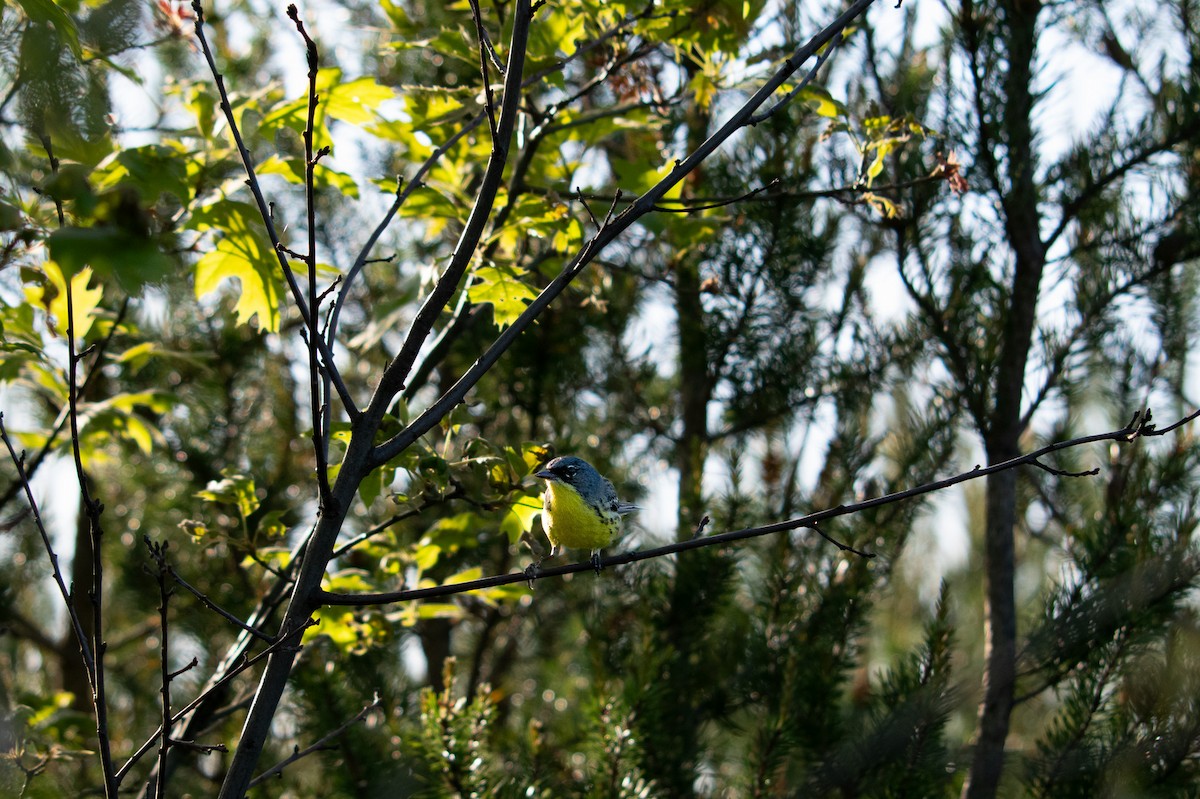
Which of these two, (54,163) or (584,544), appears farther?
(584,544)

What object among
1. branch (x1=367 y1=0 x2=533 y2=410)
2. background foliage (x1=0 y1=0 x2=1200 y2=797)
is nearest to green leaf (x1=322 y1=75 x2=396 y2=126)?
background foliage (x1=0 y1=0 x2=1200 y2=797)

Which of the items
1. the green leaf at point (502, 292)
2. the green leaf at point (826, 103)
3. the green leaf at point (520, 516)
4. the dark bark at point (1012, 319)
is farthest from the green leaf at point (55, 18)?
the dark bark at point (1012, 319)

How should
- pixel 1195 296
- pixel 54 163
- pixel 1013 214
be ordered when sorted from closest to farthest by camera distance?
pixel 54 163, pixel 1013 214, pixel 1195 296

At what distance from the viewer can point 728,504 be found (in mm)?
3311

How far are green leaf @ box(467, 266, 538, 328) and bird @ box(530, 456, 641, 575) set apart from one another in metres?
0.43

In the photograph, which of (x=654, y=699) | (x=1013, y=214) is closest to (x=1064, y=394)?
(x=1013, y=214)

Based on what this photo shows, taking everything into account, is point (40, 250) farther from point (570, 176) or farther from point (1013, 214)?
point (1013, 214)

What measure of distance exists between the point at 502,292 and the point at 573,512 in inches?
25.0

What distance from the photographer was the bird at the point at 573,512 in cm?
266

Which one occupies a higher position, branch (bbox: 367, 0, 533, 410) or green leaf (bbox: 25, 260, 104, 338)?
green leaf (bbox: 25, 260, 104, 338)

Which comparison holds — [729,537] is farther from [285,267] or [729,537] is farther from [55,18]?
[55,18]

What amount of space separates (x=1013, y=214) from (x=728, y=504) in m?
1.28

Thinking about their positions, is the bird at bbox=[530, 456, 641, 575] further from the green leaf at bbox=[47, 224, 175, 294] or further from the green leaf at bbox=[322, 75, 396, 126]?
the green leaf at bbox=[47, 224, 175, 294]

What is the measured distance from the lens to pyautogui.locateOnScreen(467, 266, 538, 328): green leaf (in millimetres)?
2391
